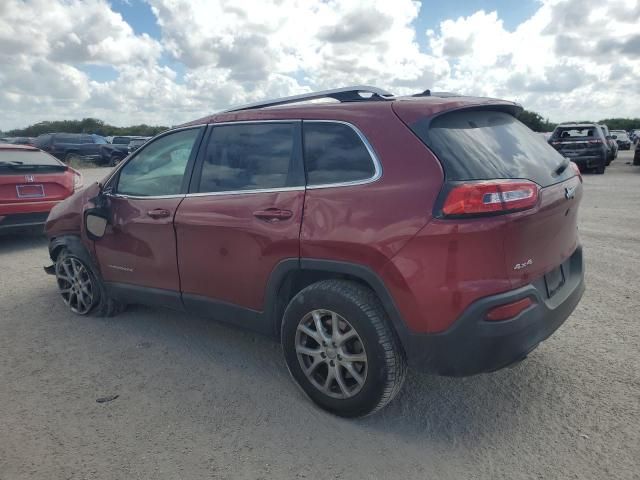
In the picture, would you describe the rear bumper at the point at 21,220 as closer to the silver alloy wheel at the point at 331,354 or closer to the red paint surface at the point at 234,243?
the red paint surface at the point at 234,243

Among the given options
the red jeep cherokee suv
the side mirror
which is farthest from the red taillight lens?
the side mirror

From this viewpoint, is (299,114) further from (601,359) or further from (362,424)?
(601,359)

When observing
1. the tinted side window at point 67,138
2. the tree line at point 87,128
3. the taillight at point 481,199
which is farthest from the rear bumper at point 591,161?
the tree line at point 87,128

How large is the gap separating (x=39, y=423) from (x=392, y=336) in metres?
2.08

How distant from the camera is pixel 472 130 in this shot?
2715mm

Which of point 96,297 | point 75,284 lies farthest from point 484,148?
point 75,284

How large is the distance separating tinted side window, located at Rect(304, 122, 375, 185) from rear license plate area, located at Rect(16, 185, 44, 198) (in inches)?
223

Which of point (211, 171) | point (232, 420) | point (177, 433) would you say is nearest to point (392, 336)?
point (232, 420)

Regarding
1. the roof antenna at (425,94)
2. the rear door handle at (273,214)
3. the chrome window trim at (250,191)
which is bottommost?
the rear door handle at (273,214)

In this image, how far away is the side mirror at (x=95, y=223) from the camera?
4195mm

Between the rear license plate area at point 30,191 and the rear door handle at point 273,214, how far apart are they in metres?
5.45

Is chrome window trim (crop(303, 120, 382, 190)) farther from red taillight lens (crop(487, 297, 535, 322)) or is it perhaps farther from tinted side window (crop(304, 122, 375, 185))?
red taillight lens (crop(487, 297, 535, 322))

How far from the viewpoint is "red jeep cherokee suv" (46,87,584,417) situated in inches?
96.3

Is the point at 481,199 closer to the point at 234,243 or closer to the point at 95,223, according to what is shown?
the point at 234,243
